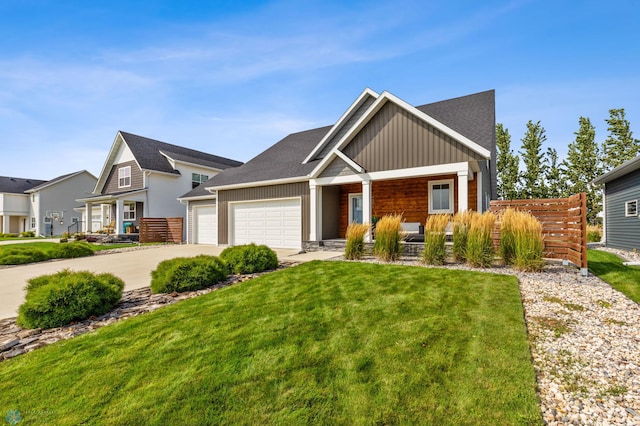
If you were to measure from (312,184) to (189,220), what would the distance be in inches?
365

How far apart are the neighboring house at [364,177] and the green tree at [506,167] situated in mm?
10843

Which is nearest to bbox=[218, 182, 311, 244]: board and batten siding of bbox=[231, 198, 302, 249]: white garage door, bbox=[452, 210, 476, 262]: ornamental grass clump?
bbox=[231, 198, 302, 249]: white garage door

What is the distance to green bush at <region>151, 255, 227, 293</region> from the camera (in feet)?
17.4

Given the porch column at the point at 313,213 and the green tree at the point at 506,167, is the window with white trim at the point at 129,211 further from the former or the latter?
the green tree at the point at 506,167

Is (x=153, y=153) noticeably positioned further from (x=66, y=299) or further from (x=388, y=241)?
(x=388, y=241)

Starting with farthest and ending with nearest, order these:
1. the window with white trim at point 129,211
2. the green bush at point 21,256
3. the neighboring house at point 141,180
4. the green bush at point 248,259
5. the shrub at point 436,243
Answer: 1. the window with white trim at point 129,211
2. the neighboring house at point 141,180
3. the green bush at point 21,256
4. the shrub at point 436,243
5. the green bush at point 248,259

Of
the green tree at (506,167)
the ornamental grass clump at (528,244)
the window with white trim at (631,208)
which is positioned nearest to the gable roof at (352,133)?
the ornamental grass clump at (528,244)

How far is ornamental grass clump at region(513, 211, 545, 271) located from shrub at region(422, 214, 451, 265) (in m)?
1.43

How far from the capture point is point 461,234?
6.88m

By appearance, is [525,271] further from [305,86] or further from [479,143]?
[305,86]

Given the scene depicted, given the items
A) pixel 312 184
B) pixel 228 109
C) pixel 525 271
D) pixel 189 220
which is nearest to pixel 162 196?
pixel 189 220

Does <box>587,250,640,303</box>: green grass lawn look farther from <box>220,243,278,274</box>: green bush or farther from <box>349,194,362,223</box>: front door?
<box>349,194,362,223</box>: front door

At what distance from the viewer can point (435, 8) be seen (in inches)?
323

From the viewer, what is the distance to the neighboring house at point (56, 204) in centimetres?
2909
